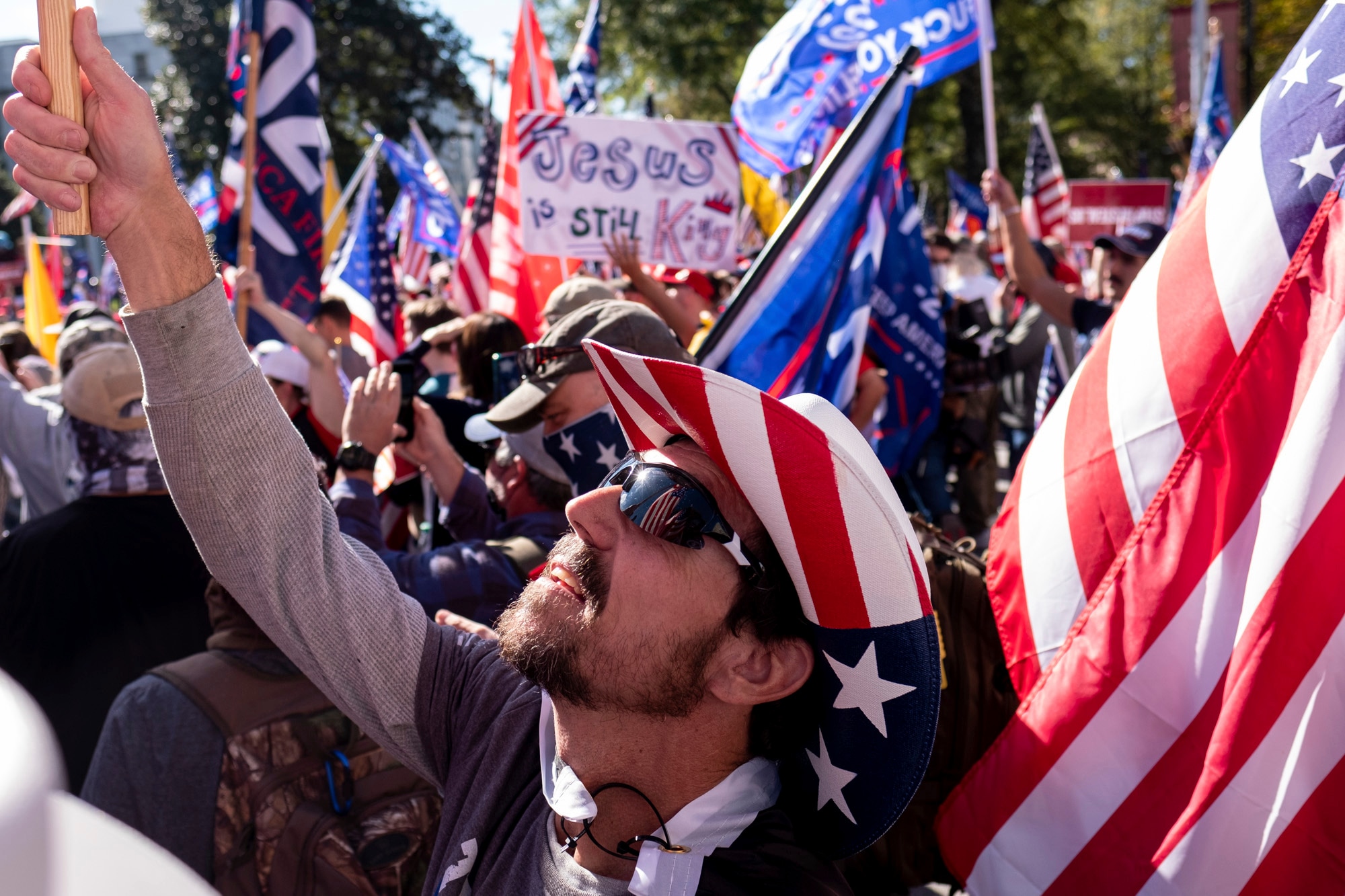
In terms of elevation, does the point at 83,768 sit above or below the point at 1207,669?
below

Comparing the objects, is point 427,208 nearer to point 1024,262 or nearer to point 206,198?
point 206,198

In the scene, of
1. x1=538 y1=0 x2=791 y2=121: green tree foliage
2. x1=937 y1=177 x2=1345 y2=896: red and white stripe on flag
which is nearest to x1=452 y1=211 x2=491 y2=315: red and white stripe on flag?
x1=937 y1=177 x2=1345 y2=896: red and white stripe on flag

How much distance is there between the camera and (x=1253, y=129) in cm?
210

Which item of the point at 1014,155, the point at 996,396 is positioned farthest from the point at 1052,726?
the point at 1014,155

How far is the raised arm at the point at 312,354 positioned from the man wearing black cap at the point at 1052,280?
10.5 feet

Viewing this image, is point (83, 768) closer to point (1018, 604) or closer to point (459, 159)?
point (1018, 604)

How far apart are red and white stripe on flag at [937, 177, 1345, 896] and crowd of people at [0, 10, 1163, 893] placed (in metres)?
0.54

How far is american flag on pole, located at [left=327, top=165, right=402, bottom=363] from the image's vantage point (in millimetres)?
6812

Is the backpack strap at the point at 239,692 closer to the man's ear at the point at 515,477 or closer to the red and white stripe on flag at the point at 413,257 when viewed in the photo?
the man's ear at the point at 515,477

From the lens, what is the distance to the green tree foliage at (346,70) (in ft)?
101

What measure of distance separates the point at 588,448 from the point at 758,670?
1301mm

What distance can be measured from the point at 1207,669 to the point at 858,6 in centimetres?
376

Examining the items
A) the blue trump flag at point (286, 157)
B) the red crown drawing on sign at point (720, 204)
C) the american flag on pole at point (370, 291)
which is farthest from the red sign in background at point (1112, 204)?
the blue trump flag at point (286, 157)

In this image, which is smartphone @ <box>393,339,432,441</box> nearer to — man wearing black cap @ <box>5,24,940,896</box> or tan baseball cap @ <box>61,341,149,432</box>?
tan baseball cap @ <box>61,341,149,432</box>
